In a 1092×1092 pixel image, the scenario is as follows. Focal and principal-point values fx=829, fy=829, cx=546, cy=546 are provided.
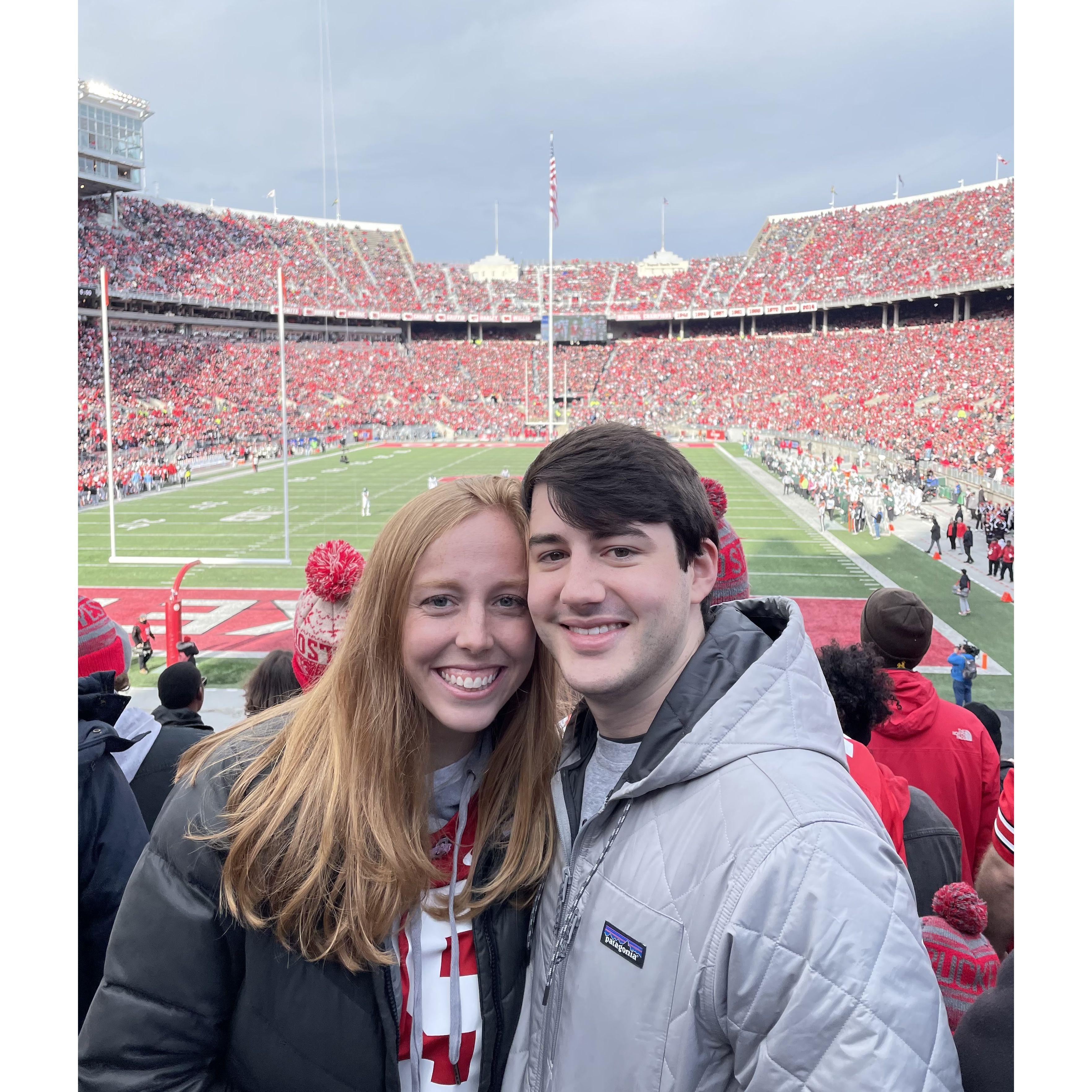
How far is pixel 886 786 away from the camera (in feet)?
6.73

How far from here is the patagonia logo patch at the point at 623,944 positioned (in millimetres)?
1279

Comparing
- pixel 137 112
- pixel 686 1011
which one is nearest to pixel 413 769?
pixel 686 1011

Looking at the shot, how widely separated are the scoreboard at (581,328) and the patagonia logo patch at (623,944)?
57.4 meters

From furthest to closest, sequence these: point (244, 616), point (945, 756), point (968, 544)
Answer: point (968, 544) → point (244, 616) → point (945, 756)

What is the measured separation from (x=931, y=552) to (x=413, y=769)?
1685cm

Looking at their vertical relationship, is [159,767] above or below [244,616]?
above

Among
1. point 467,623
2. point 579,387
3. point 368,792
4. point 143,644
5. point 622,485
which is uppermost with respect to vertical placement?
point 579,387

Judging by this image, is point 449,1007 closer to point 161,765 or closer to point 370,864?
point 370,864

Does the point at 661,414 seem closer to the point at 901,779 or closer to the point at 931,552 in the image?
the point at 931,552

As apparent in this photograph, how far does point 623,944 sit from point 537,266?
70.7 m

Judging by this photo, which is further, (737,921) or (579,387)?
(579,387)

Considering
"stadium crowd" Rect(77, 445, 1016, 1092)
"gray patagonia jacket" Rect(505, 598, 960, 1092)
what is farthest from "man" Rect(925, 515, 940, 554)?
"gray patagonia jacket" Rect(505, 598, 960, 1092)

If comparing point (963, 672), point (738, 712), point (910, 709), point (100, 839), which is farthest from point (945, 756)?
point (963, 672)
